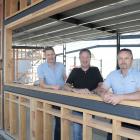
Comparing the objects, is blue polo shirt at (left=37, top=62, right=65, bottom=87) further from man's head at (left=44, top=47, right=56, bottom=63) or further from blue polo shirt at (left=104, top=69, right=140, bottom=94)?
blue polo shirt at (left=104, top=69, right=140, bottom=94)

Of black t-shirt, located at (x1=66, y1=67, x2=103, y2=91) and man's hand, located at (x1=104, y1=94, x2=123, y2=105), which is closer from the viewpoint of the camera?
man's hand, located at (x1=104, y1=94, x2=123, y2=105)

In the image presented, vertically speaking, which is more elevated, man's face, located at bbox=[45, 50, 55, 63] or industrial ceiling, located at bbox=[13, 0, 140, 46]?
industrial ceiling, located at bbox=[13, 0, 140, 46]

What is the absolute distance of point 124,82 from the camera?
10.2 feet

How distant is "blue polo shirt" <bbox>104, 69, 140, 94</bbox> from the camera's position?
3.06 metres

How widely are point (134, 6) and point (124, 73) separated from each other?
1.60 meters

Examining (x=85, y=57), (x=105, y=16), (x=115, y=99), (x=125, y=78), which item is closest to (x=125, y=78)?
(x=125, y=78)

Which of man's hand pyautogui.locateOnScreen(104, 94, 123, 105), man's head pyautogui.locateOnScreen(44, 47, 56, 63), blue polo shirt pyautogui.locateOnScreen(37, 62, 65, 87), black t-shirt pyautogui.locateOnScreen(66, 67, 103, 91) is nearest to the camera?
man's hand pyautogui.locateOnScreen(104, 94, 123, 105)

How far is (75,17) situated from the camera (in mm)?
5445

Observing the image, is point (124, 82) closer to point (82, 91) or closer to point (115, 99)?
point (115, 99)

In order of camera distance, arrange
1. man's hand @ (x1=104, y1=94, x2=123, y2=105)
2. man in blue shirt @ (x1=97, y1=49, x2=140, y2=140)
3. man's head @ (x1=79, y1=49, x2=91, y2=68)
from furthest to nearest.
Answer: man's head @ (x1=79, y1=49, x2=91, y2=68) → man in blue shirt @ (x1=97, y1=49, x2=140, y2=140) → man's hand @ (x1=104, y1=94, x2=123, y2=105)

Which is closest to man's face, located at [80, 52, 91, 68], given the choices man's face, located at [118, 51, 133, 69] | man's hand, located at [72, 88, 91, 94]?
man's hand, located at [72, 88, 91, 94]

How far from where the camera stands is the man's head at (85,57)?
3.80m

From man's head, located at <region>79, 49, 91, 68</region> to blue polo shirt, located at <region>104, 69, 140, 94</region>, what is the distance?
0.63 meters

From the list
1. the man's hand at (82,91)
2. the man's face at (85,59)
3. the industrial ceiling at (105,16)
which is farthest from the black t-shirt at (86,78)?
the industrial ceiling at (105,16)
